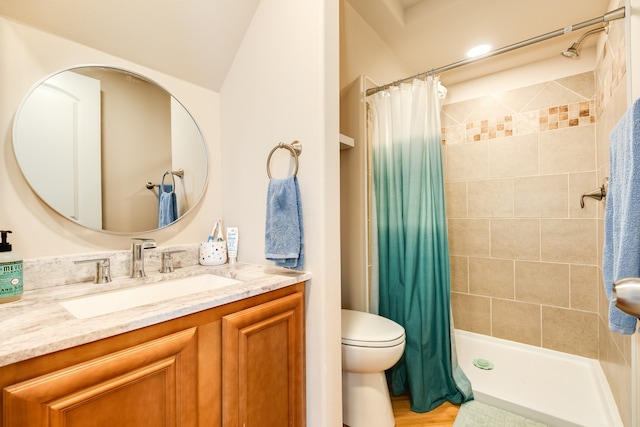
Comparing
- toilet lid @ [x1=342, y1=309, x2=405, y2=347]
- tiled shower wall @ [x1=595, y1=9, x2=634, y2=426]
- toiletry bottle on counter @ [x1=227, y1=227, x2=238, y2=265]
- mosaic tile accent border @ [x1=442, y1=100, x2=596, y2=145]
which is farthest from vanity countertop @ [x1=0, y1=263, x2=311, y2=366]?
mosaic tile accent border @ [x1=442, y1=100, x2=596, y2=145]

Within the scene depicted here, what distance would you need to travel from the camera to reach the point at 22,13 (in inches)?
36.5

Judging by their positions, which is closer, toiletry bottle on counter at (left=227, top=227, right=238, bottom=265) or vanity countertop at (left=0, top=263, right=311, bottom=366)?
vanity countertop at (left=0, top=263, right=311, bottom=366)

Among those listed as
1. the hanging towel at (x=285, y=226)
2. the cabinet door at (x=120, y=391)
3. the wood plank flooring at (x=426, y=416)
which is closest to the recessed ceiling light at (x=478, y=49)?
the hanging towel at (x=285, y=226)

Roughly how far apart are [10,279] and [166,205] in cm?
58

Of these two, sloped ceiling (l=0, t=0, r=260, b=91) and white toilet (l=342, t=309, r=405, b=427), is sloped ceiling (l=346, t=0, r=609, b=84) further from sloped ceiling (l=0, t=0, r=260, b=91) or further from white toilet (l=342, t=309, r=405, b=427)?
white toilet (l=342, t=309, r=405, b=427)

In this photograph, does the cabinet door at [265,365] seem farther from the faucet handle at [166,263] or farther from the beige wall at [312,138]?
the faucet handle at [166,263]

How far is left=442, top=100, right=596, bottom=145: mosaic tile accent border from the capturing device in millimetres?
1979

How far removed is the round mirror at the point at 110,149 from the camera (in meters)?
0.98

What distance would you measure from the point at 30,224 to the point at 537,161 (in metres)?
2.95

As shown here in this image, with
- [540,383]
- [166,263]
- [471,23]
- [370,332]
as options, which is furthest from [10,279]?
[540,383]

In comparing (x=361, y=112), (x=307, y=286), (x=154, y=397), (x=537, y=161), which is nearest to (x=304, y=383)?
(x=307, y=286)

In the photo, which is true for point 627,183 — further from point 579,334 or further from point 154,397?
point 579,334

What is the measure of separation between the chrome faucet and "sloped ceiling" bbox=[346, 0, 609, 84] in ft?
5.65

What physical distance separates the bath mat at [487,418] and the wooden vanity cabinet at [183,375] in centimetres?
100
